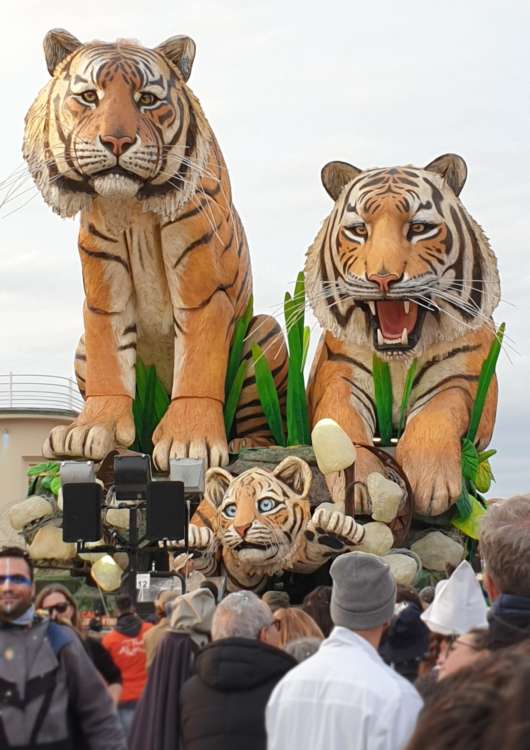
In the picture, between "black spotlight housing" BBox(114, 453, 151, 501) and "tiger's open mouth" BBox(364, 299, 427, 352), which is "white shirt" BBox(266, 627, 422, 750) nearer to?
"black spotlight housing" BBox(114, 453, 151, 501)

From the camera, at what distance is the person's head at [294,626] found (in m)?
4.48

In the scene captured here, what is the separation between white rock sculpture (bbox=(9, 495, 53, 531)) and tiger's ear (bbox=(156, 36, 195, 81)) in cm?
415

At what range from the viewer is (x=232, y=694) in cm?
359

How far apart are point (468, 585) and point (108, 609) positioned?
8198mm

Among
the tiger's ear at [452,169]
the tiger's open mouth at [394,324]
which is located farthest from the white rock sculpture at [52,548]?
the tiger's ear at [452,169]

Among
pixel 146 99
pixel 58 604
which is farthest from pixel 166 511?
pixel 146 99

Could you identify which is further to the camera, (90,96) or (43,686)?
(90,96)

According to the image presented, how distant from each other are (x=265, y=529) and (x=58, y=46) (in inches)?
199

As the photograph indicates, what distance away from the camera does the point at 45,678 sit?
11.0ft

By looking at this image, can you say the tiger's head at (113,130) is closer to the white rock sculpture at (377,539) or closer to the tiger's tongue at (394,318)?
the tiger's tongue at (394,318)

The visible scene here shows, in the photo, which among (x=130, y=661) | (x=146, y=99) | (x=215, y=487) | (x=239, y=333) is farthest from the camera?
(x=239, y=333)

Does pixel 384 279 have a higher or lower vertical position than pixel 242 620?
higher

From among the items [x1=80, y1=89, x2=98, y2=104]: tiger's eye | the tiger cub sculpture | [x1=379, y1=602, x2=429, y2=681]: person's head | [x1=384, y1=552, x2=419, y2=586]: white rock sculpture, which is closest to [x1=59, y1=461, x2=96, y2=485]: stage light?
the tiger cub sculpture

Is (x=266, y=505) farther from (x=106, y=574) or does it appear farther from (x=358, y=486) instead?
(x=106, y=574)
